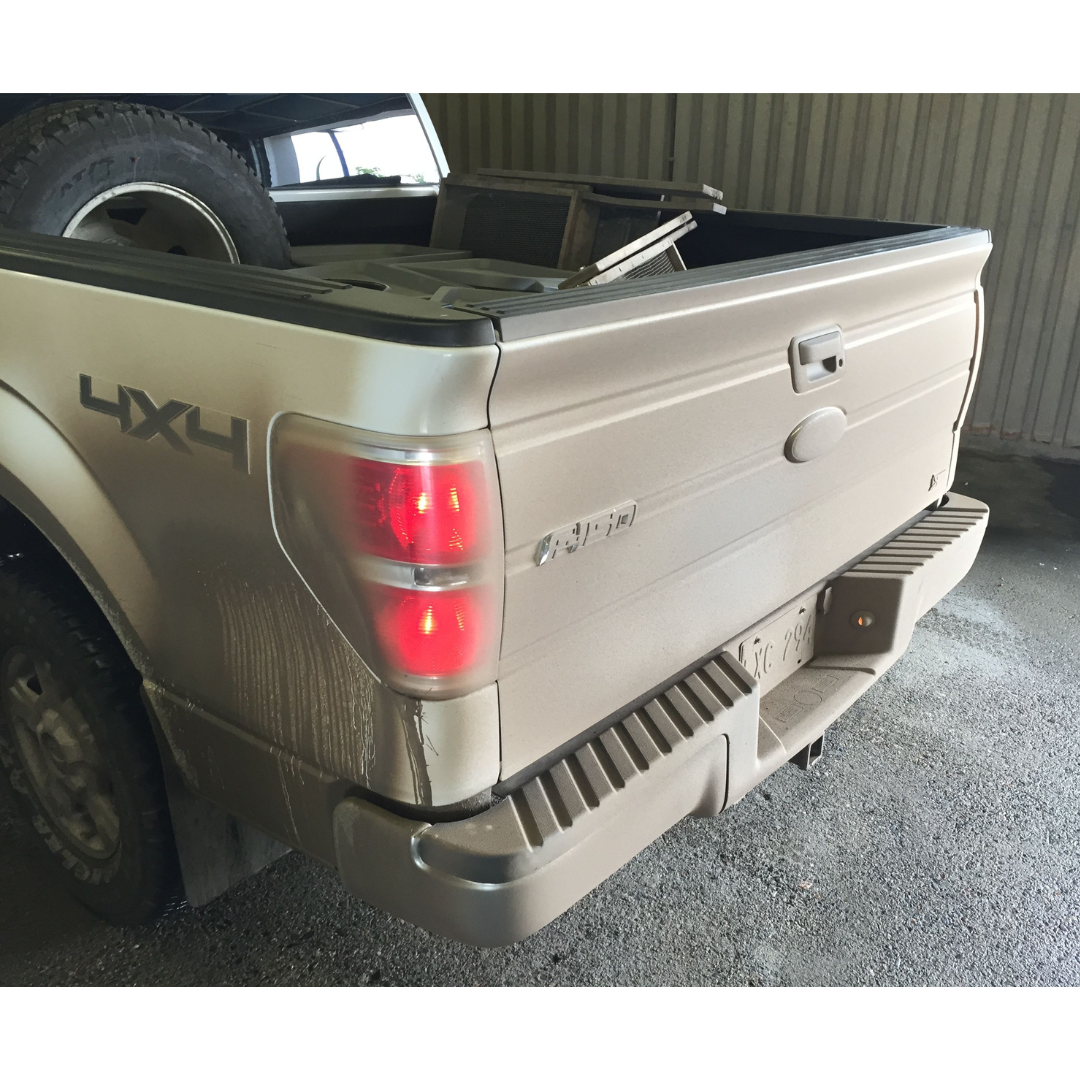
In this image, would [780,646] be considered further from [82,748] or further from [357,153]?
[357,153]

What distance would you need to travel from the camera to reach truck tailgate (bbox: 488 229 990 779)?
1.50 meters

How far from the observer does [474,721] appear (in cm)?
154

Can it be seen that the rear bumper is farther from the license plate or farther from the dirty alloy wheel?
the dirty alloy wheel

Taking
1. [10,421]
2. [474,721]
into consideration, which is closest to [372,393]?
[474,721]

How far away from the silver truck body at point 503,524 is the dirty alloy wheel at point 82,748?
0.10 metres

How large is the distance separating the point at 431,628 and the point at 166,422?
58cm

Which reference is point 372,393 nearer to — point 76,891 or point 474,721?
point 474,721

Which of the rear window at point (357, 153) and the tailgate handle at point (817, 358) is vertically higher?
the rear window at point (357, 153)

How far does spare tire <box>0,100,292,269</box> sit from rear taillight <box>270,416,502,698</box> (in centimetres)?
122

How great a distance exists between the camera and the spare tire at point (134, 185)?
220 centimetres

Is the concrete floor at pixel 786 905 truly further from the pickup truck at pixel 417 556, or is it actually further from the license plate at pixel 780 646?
the license plate at pixel 780 646

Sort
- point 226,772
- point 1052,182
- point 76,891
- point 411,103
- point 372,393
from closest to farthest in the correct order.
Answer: point 372,393
point 226,772
point 76,891
point 411,103
point 1052,182

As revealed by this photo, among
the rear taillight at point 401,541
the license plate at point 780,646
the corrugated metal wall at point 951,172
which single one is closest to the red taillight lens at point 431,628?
the rear taillight at point 401,541

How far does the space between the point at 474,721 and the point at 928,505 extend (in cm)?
182
